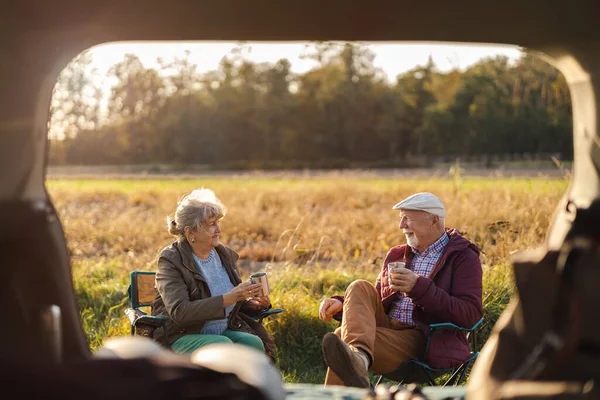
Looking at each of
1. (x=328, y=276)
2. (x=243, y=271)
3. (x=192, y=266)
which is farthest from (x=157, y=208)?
(x=192, y=266)

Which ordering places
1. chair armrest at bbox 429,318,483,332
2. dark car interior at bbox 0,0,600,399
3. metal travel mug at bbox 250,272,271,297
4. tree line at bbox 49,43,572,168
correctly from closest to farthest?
dark car interior at bbox 0,0,600,399, chair armrest at bbox 429,318,483,332, metal travel mug at bbox 250,272,271,297, tree line at bbox 49,43,572,168

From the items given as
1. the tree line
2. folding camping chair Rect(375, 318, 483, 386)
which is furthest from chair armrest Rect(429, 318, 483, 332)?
the tree line

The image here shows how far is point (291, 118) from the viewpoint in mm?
35812

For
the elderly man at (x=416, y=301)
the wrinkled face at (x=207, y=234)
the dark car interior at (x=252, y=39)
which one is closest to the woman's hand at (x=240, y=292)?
the wrinkled face at (x=207, y=234)

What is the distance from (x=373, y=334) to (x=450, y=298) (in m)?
0.41

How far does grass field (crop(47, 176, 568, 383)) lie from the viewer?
4.91 meters

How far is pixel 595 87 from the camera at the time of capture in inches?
60.0

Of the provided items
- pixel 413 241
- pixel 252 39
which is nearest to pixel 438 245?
pixel 413 241

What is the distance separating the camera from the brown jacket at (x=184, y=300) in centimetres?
332

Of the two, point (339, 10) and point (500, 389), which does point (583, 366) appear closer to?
point (500, 389)

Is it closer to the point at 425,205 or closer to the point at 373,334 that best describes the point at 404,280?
the point at 373,334

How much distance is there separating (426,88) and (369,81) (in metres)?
3.00

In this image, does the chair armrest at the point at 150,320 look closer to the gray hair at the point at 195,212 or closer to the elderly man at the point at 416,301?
the gray hair at the point at 195,212

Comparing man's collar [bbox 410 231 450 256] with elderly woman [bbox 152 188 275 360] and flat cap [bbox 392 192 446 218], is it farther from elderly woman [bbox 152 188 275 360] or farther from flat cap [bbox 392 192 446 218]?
elderly woman [bbox 152 188 275 360]
